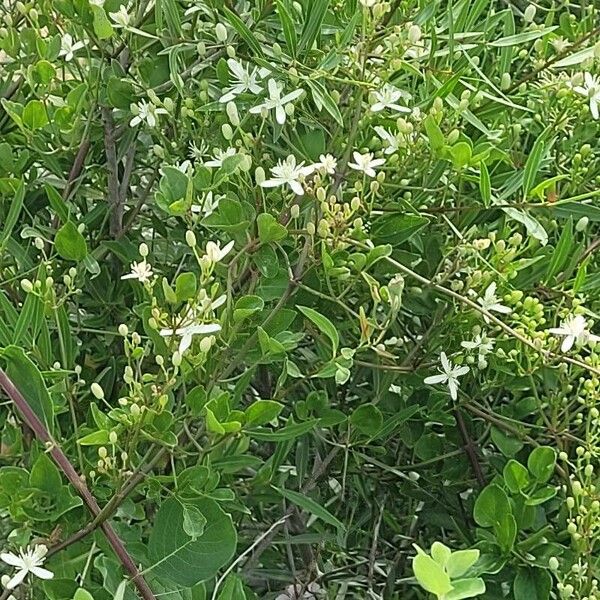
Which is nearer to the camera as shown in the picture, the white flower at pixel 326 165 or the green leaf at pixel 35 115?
the white flower at pixel 326 165

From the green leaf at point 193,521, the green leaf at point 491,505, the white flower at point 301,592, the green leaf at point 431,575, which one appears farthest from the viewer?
the white flower at point 301,592

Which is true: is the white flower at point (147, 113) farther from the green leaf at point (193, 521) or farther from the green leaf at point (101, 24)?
the green leaf at point (193, 521)

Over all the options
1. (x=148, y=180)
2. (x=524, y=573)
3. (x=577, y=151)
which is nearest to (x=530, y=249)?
(x=577, y=151)

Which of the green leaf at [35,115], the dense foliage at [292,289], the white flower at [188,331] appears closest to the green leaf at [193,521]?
the dense foliage at [292,289]

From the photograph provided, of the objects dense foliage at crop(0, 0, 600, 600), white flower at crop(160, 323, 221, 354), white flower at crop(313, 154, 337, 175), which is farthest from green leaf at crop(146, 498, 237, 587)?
white flower at crop(313, 154, 337, 175)

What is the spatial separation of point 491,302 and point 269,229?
17 cm

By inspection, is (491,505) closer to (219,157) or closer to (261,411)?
(261,411)

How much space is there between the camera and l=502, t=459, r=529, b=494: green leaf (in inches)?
24.4

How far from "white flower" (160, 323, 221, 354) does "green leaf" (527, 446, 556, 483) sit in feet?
0.87

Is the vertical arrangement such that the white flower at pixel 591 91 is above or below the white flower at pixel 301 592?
above

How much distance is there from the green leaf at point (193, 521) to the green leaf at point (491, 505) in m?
0.20

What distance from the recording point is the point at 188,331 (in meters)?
0.48

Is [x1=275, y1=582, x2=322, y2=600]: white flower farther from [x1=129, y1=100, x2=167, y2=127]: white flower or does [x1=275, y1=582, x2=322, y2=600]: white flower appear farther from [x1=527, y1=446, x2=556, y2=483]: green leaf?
[x1=129, y1=100, x2=167, y2=127]: white flower

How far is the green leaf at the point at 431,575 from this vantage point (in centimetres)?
40
